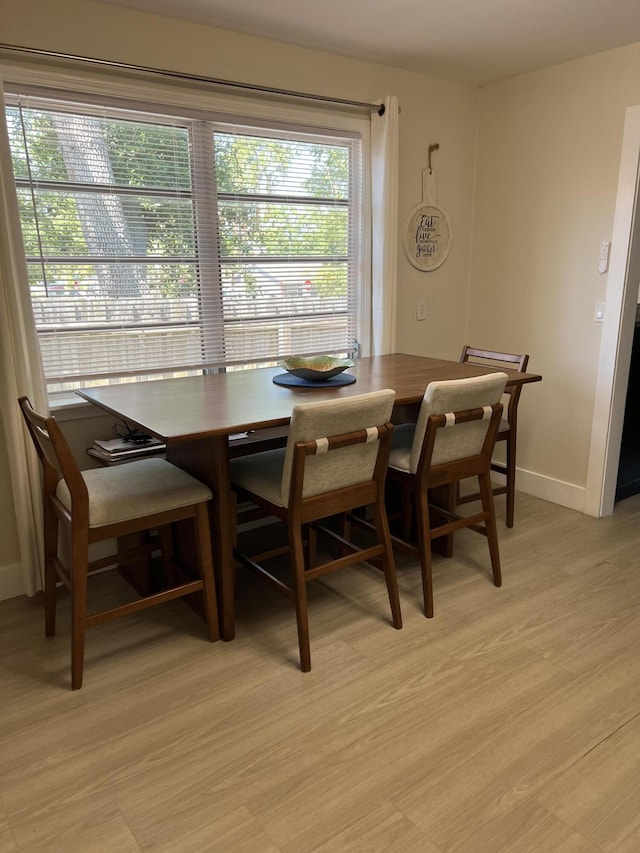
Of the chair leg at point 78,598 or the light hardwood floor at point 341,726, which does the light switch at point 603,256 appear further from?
the chair leg at point 78,598

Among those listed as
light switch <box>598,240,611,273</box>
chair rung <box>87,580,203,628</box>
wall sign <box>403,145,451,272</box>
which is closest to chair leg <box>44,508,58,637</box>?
chair rung <box>87,580,203,628</box>

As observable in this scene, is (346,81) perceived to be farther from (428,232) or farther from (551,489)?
(551,489)

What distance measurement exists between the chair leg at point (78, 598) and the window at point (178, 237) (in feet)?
3.40

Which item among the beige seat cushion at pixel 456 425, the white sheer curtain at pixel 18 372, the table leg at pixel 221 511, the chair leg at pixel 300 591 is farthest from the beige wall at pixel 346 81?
the beige seat cushion at pixel 456 425

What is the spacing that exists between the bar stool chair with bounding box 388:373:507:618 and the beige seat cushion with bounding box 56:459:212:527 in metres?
0.84

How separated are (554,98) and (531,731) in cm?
320

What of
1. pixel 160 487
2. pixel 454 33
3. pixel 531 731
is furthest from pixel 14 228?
pixel 531 731

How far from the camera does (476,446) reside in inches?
102

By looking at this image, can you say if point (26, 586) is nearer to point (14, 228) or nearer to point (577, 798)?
point (14, 228)

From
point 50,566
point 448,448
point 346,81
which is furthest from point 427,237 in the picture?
point 50,566

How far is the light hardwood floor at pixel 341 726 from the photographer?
61.9 inches

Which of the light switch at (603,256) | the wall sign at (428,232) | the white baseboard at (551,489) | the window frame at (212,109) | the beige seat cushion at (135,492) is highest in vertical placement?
the window frame at (212,109)

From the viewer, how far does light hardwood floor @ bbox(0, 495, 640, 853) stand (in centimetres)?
157

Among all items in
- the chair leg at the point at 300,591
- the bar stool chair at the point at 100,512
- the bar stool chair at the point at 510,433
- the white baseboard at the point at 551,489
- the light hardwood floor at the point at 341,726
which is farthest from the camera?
the white baseboard at the point at 551,489
